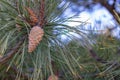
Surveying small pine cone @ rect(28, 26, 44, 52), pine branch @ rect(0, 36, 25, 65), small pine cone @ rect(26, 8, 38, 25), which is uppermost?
small pine cone @ rect(26, 8, 38, 25)

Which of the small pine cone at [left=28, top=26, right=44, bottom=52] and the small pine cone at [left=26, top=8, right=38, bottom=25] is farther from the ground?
the small pine cone at [left=26, top=8, right=38, bottom=25]

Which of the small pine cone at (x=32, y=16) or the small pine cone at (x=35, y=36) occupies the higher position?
the small pine cone at (x=32, y=16)

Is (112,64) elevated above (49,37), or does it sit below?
below

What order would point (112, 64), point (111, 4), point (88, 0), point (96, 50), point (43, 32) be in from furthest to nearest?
1. point (88, 0)
2. point (111, 4)
3. point (96, 50)
4. point (112, 64)
5. point (43, 32)

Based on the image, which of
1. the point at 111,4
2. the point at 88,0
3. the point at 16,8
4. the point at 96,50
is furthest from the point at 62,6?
the point at 88,0

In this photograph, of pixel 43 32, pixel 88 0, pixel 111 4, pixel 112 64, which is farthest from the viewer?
pixel 88 0

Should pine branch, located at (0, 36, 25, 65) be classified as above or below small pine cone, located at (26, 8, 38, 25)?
below

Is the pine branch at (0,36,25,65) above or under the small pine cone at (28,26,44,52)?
under

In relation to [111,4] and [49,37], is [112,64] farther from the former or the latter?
[111,4]
